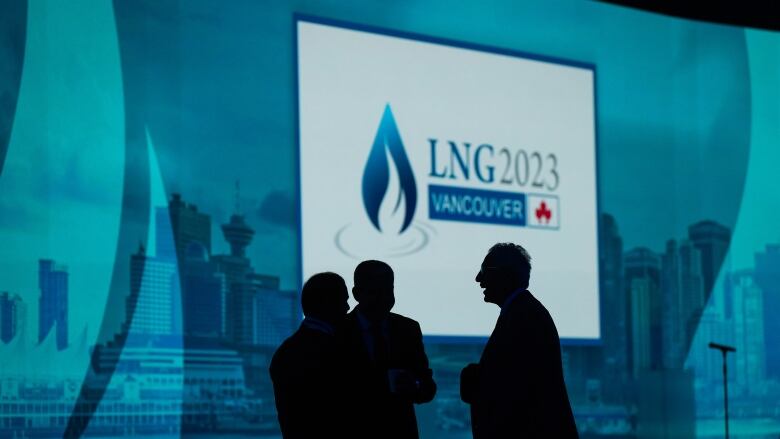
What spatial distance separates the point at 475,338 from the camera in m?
6.16

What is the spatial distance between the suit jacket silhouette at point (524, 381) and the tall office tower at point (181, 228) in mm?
2693

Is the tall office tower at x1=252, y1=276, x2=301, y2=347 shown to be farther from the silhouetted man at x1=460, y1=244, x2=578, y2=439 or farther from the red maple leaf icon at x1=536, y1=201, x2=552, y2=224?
the silhouetted man at x1=460, y1=244, x2=578, y2=439

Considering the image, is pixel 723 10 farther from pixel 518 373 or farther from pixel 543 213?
pixel 518 373

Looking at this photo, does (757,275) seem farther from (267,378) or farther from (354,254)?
(267,378)

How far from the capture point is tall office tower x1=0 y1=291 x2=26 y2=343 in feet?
15.8

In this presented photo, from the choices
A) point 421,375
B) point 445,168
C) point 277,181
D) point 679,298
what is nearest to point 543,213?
point 445,168

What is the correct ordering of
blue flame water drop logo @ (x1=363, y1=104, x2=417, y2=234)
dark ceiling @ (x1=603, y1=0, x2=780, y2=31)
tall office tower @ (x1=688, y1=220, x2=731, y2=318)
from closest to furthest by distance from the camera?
1. blue flame water drop logo @ (x1=363, y1=104, x2=417, y2=234)
2. dark ceiling @ (x1=603, y1=0, x2=780, y2=31)
3. tall office tower @ (x1=688, y1=220, x2=731, y2=318)

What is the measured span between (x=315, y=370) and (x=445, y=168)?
11.2ft

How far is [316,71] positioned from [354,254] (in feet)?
3.08

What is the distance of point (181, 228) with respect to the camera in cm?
537

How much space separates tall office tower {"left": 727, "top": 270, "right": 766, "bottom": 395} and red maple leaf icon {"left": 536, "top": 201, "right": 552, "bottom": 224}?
4.72 ft

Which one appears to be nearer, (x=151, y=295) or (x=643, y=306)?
Answer: (x=151, y=295)

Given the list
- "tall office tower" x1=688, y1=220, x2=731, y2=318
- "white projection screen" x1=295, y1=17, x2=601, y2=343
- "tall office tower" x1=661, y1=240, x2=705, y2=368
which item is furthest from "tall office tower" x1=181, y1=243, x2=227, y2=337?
"tall office tower" x1=688, y1=220, x2=731, y2=318

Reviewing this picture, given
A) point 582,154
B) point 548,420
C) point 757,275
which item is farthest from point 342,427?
point 757,275
